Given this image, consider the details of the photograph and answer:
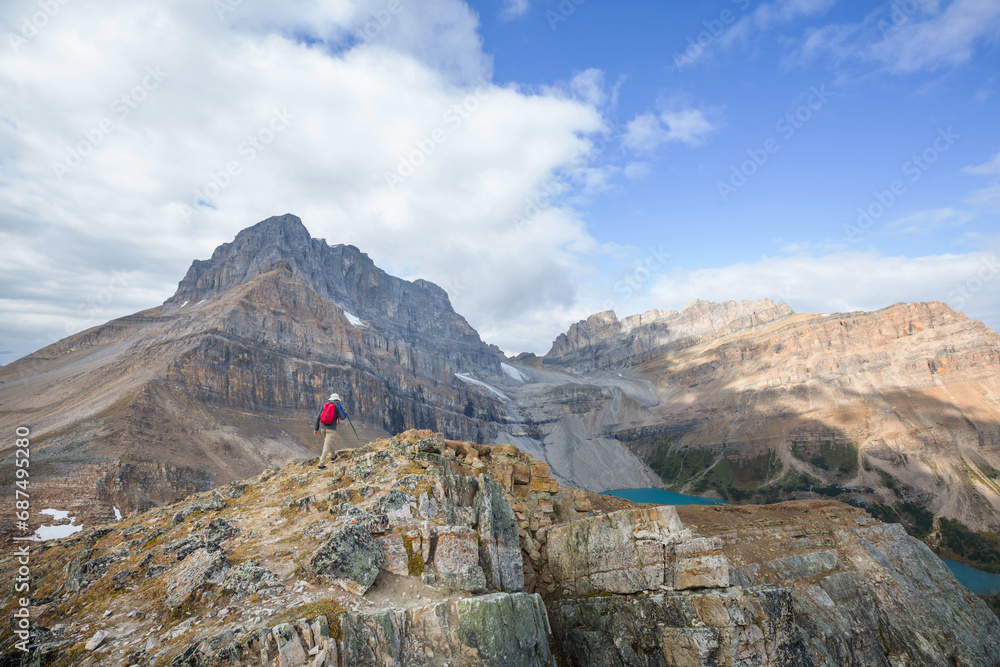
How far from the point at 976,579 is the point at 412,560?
366ft

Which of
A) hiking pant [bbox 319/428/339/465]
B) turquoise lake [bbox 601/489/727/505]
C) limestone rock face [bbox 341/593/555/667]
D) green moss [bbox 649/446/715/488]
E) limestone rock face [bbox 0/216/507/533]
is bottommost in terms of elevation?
turquoise lake [bbox 601/489/727/505]

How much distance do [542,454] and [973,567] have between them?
5041 inches

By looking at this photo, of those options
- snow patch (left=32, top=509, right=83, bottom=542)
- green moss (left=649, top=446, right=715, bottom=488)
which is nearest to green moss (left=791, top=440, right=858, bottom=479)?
green moss (left=649, top=446, right=715, bottom=488)

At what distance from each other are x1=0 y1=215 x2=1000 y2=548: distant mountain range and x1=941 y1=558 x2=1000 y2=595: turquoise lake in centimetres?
2063

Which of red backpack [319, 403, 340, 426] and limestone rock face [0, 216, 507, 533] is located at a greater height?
limestone rock face [0, 216, 507, 533]

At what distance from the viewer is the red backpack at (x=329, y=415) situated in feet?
64.3

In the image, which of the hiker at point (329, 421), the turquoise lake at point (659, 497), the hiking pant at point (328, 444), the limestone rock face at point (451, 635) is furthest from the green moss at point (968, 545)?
the hiker at point (329, 421)

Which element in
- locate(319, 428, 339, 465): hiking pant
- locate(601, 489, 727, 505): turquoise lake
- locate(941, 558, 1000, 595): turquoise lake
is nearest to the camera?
locate(319, 428, 339, 465): hiking pant

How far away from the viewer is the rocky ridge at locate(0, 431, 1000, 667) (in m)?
10.0

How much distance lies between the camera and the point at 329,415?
771 inches

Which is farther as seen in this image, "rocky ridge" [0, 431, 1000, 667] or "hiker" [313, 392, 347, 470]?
"hiker" [313, 392, 347, 470]

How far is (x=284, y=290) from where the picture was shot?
149m

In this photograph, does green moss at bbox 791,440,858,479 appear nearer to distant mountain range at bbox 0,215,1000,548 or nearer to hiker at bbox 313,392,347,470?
distant mountain range at bbox 0,215,1000,548

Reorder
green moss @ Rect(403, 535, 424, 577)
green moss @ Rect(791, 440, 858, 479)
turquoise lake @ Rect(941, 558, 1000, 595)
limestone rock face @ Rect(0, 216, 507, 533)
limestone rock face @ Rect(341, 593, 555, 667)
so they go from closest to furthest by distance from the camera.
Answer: limestone rock face @ Rect(341, 593, 555, 667), green moss @ Rect(403, 535, 424, 577), limestone rock face @ Rect(0, 216, 507, 533), turquoise lake @ Rect(941, 558, 1000, 595), green moss @ Rect(791, 440, 858, 479)
